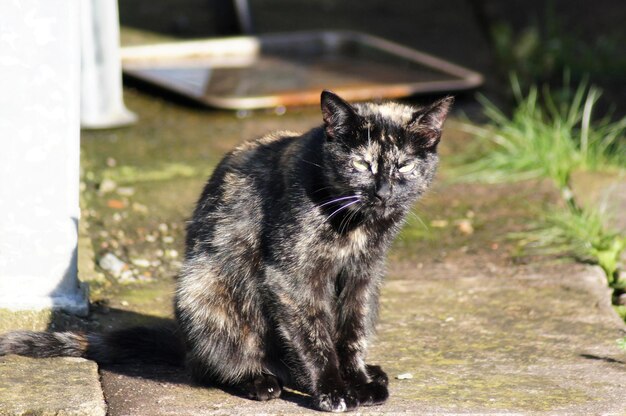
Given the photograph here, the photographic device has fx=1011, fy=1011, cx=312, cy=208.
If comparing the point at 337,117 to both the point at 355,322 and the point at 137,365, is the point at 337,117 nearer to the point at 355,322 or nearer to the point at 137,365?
the point at 355,322

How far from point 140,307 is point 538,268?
1.78m

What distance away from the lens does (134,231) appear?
4863 mm

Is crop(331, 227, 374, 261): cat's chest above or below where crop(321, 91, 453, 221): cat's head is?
below

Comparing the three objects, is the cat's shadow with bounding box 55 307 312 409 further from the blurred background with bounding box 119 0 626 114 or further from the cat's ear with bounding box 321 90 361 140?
the blurred background with bounding box 119 0 626 114

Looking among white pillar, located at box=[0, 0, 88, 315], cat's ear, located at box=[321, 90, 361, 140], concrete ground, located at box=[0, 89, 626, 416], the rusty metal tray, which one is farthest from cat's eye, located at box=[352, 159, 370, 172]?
the rusty metal tray

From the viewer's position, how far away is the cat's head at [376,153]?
3271 millimetres

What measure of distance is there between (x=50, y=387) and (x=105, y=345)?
1.02 ft

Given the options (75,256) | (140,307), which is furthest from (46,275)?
(140,307)

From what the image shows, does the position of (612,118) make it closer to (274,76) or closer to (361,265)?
(274,76)

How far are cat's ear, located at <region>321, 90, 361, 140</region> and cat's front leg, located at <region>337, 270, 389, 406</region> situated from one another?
48cm

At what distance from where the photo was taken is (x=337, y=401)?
3.23m

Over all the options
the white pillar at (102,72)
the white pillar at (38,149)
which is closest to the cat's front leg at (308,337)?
the white pillar at (38,149)

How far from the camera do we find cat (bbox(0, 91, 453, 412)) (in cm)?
329

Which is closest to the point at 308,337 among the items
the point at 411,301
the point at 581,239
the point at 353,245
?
the point at 353,245
